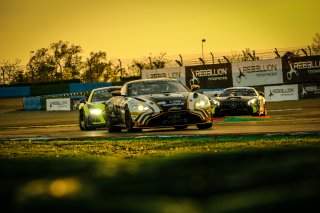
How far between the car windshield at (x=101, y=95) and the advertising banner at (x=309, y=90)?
24.6m

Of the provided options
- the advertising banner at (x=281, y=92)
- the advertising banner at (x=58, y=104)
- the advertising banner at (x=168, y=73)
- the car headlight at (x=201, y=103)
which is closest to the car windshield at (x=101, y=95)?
the car headlight at (x=201, y=103)

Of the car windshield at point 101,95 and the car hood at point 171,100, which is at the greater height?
the car windshield at point 101,95

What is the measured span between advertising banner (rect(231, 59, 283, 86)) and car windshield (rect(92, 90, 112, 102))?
89.8 ft

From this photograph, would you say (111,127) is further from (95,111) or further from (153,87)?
(95,111)

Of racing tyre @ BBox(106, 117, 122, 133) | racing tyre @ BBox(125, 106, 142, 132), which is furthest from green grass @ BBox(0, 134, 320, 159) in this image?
racing tyre @ BBox(106, 117, 122, 133)

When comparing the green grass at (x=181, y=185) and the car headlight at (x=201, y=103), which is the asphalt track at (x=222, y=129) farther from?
the green grass at (x=181, y=185)

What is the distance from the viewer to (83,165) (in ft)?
5.07

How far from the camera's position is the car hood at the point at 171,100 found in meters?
15.6

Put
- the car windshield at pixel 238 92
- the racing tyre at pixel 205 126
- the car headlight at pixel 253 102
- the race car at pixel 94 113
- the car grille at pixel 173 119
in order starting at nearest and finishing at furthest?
1. the car grille at pixel 173 119
2. the racing tyre at pixel 205 126
3. the race car at pixel 94 113
4. the car headlight at pixel 253 102
5. the car windshield at pixel 238 92

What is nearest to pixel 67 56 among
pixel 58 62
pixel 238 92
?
pixel 58 62

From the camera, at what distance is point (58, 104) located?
4597cm

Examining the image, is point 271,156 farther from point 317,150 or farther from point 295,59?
point 295,59

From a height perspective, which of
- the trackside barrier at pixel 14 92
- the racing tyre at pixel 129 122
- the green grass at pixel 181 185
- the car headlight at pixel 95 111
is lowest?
the racing tyre at pixel 129 122

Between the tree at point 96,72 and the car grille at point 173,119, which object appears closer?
the car grille at point 173,119
